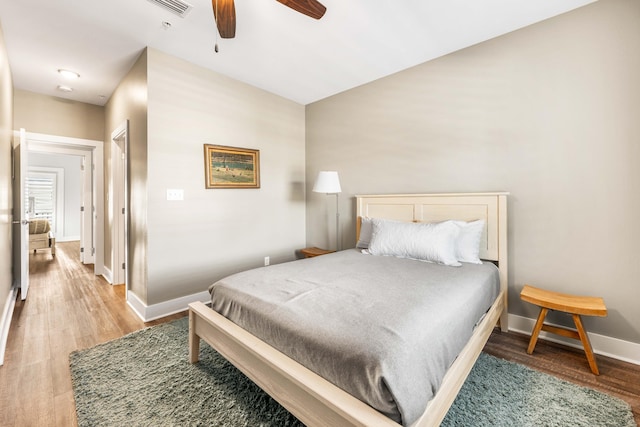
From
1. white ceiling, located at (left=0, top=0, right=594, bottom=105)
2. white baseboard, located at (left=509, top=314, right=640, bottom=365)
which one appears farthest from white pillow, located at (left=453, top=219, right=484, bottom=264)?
white ceiling, located at (left=0, top=0, right=594, bottom=105)

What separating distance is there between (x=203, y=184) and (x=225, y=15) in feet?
5.73

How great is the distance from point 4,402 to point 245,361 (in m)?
1.38

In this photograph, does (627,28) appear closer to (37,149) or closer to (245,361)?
(245,361)

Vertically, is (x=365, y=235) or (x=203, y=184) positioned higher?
(x=203, y=184)

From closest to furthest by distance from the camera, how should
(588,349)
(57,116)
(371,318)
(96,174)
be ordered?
(371,318) < (588,349) < (57,116) < (96,174)

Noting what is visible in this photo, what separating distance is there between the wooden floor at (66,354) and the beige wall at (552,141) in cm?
38

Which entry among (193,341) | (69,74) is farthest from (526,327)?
(69,74)

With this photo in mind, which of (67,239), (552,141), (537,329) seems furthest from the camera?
(67,239)

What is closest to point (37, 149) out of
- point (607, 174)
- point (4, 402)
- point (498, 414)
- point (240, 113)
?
point (240, 113)

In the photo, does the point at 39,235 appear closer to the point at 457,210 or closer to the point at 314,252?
the point at 314,252

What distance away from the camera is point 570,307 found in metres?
1.83

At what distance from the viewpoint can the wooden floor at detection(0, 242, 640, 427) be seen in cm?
154

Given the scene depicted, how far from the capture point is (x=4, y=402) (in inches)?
60.8

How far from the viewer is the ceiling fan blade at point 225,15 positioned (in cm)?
159
